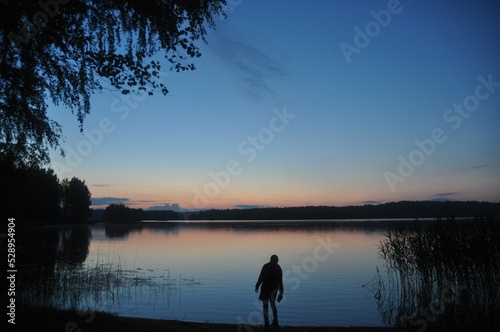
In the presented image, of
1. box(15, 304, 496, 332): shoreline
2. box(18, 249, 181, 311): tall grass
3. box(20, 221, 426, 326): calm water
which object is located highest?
box(15, 304, 496, 332): shoreline

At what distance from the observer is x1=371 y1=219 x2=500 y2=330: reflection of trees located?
1641 centimetres

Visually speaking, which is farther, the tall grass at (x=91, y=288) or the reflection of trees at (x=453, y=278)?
the tall grass at (x=91, y=288)

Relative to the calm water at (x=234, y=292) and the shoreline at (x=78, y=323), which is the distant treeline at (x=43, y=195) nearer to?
the shoreline at (x=78, y=323)

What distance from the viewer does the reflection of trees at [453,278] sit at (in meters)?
16.4

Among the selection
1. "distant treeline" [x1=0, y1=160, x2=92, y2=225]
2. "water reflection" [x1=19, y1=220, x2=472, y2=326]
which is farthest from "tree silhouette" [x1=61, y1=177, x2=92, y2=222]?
"water reflection" [x1=19, y1=220, x2=472, y2=326]

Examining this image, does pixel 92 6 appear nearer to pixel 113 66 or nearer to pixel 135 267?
pixel 113 66

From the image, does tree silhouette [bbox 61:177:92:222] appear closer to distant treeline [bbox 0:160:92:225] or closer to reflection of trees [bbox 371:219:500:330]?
distant treeline [bbox 0:160:92:225]

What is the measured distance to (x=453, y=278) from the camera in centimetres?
1873

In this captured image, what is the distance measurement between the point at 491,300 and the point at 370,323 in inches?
226

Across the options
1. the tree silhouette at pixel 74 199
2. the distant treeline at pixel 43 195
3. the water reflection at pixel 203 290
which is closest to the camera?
the distant treeline at pixel 43 195

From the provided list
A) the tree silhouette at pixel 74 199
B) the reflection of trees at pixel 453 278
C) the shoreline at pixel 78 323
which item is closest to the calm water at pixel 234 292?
the reflection of trees at pixel 453 278

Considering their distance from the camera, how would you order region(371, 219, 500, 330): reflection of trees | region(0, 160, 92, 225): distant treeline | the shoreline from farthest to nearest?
1. region(371, 219, 500, 330): reflection of trees
2. region(0, 160, 92, 225): distant treeline
3. the shoreline

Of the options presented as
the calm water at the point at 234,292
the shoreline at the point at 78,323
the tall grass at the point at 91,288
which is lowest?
the calm water at the point at 234,292

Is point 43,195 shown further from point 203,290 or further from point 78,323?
point 78,323
